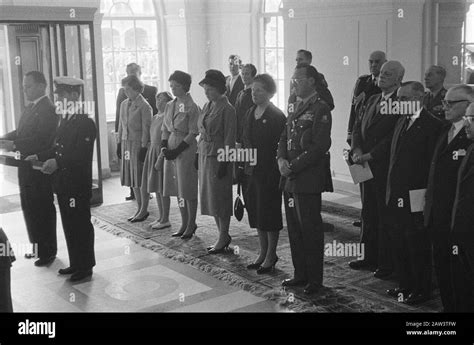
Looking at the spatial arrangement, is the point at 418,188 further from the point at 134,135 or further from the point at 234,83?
the point at 234,83

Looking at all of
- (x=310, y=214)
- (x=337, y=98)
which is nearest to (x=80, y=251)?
(x=310, y=214)

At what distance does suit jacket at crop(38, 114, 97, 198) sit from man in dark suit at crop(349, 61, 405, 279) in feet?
6.89

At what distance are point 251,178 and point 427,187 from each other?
1515 mm

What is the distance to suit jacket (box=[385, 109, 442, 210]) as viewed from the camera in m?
4.28

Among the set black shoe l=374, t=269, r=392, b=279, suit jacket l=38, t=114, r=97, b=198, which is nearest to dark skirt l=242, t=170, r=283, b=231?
black shoe l=374, t=269, r=392, b=279

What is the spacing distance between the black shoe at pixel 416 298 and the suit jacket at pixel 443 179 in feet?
2.30

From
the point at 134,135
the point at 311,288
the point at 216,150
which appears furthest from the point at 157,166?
the point at 311,288

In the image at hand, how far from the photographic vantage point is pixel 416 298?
4.44m

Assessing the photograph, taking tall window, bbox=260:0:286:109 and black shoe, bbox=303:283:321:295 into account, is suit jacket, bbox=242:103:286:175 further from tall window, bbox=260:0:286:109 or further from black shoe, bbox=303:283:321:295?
tall window, bbox=260:0:286:109

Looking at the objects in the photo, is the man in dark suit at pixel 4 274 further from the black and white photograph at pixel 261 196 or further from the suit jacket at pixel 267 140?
the suit jacket at pixel 267 140

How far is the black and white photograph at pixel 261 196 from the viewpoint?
13.3ft

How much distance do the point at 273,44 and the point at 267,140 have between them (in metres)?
6.04
